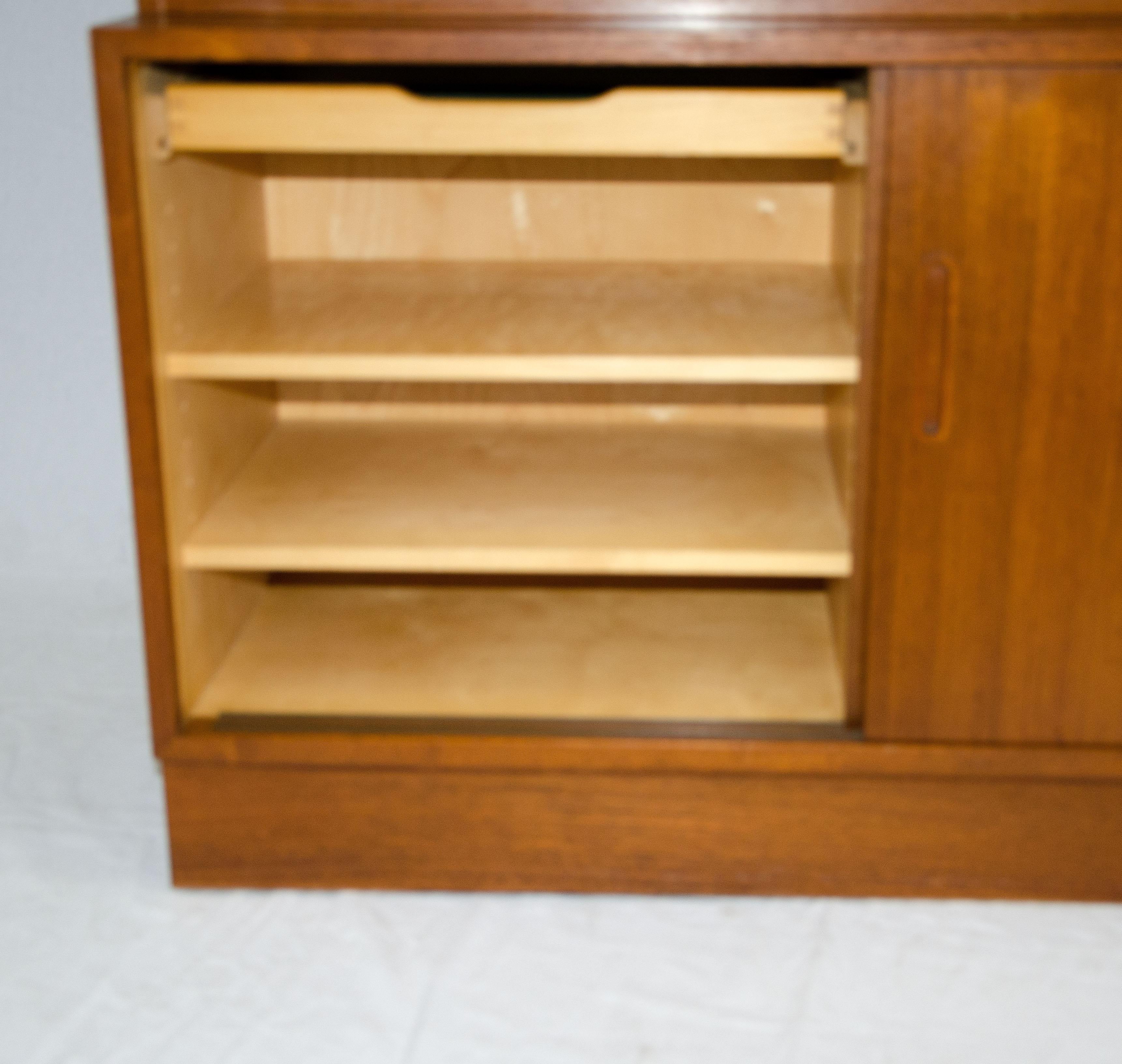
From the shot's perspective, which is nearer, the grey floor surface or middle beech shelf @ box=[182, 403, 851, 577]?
the grey floor surface

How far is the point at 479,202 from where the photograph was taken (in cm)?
233

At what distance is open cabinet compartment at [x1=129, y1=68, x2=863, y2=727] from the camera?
176 centimetres

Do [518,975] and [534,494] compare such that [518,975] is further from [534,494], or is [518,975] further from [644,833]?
[534,494]

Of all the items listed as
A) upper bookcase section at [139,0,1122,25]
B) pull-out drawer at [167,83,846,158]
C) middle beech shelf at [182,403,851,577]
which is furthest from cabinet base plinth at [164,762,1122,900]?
upper bookcase section at [139,0,1122,25]

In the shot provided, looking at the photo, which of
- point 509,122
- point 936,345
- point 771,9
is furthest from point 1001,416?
point 509,122

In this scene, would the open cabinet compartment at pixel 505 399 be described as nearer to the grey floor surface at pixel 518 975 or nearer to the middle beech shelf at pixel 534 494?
the middle beech shelf at pixel 534 494

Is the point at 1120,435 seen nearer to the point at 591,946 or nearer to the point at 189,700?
the point at 591,946

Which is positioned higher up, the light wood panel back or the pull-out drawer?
the pull-out drawer

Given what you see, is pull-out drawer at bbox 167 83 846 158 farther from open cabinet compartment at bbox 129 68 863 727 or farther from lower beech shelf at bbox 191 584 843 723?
lower beech shelf at bbox 191 584 843 723

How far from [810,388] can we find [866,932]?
0.83m

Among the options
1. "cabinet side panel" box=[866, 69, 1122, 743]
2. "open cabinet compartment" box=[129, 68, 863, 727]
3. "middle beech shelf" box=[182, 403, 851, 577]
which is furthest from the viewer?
"middle beech shelf" box=[182, 403, 851, 577]

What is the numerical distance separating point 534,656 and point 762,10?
852 millimetres

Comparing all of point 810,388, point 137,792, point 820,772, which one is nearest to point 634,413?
point 810,388

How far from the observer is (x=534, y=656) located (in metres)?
2.12
